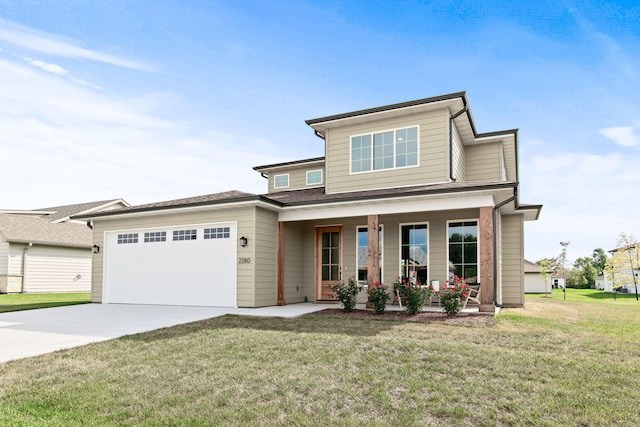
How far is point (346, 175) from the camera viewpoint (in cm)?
1265

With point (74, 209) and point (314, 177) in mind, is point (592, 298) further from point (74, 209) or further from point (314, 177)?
point (74, 209)

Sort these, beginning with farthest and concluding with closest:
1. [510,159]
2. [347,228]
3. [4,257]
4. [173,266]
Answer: [4,257]
[510,159]
[347,228]
[173,266]

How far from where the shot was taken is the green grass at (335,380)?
4.00 m

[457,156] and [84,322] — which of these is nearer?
[84,322]

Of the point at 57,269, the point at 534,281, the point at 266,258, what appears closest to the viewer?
the point at 266,258

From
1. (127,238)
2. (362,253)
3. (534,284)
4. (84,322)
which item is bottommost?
(534,284)

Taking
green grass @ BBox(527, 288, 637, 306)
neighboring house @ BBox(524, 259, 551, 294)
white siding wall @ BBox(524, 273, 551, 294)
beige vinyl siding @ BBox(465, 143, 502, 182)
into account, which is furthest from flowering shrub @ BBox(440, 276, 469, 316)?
white siding wall @ BBox(524, 273, 551, 294)

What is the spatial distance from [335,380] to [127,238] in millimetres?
10754

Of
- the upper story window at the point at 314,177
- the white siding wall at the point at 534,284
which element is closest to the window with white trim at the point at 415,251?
the upper story window at the point at 314,177

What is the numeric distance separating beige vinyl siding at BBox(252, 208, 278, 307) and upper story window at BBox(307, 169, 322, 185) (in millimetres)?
3591

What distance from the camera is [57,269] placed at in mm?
21672

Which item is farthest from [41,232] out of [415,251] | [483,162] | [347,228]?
[483,162]

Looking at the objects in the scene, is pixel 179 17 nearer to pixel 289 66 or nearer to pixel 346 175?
pixel 289 66

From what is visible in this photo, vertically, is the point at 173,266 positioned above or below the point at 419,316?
above
